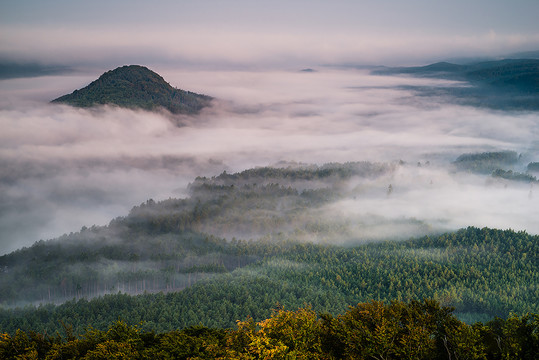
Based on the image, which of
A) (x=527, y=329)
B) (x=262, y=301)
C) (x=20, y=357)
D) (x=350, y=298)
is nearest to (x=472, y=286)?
(x=350, y=298)

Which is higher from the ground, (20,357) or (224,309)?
(20,357)

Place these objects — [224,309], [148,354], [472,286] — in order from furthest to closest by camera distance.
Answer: [472,286]
[224,309]
[148,354]

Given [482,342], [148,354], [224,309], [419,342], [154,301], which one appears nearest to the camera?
[419,342]

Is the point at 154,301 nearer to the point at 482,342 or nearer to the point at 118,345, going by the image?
the point at 118,345

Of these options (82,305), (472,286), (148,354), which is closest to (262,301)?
(82,305)

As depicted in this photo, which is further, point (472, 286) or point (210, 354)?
point (472, 286)

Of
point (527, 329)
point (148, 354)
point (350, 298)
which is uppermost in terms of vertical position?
point (527, 329)
